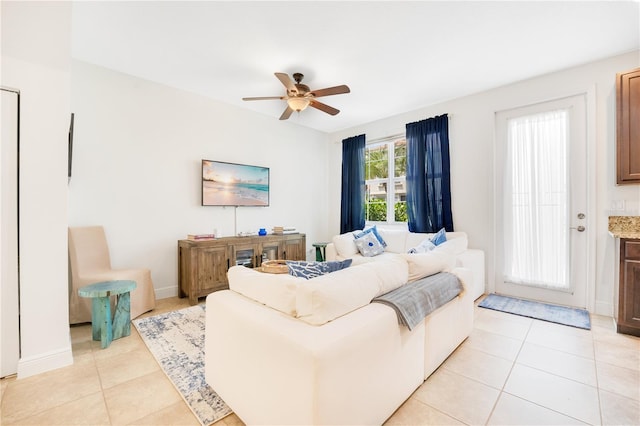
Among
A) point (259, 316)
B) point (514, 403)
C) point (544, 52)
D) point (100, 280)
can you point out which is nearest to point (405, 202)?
point (544, 52)

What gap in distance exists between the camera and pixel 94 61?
3.01 m

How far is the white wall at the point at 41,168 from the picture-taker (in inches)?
72.8

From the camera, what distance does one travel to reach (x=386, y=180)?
16.2ft

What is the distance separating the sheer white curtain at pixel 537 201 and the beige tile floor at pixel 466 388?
1.07 metres

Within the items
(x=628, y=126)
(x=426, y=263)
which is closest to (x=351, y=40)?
(x=426, y=263)

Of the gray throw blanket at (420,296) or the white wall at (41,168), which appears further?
the white wall at (41,168)

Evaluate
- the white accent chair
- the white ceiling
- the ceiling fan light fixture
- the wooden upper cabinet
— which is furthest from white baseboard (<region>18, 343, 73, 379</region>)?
the wooden upper cabinet

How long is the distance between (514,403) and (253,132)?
14.4ft

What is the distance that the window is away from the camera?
4750mm

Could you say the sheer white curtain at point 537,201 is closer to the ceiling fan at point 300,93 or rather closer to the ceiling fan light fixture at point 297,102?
the ceiling fan at point 300,93

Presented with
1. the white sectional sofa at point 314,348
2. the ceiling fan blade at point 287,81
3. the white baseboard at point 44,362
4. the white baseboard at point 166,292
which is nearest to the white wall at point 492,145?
the ceiling fan blade at point 287,81

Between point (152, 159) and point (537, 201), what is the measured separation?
15.8ft

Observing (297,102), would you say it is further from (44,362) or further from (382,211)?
(44,362)

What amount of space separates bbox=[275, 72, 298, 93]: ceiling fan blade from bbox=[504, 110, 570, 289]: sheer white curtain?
2.85m
